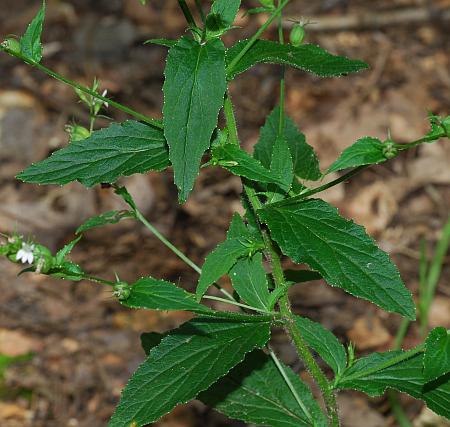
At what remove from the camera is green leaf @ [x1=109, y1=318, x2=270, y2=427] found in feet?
8.38

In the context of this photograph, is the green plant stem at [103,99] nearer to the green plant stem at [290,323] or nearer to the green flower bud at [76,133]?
the green flower bud at [76,133]

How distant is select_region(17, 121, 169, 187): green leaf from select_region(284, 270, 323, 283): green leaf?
2.25 ft

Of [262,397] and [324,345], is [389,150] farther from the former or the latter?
[262,397]

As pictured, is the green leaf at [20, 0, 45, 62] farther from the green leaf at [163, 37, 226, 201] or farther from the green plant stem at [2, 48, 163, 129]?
the green leaf at [163, 37, 226, 201]

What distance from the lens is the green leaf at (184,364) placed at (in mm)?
2555

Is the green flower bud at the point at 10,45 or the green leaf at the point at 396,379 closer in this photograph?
the green flower bud at the point at 10,45

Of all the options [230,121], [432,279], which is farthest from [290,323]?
[432,279]

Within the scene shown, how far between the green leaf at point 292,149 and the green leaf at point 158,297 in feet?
2.31

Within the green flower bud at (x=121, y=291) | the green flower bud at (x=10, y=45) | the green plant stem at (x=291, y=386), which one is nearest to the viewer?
the green flower bud at (x=10, y=45)

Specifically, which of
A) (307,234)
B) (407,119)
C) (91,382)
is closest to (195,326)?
(307,234)

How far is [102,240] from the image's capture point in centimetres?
565

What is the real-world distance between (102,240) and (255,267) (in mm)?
3016

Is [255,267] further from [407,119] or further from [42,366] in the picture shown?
[407,119]


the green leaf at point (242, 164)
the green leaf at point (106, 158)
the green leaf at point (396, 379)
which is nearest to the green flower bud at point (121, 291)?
the green leaf at point (106, 158)
